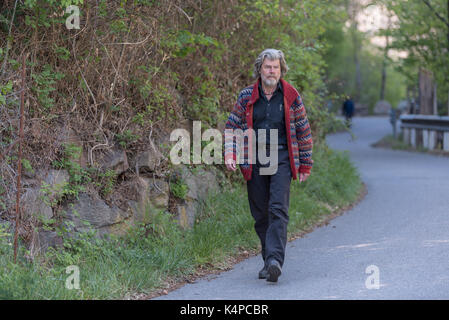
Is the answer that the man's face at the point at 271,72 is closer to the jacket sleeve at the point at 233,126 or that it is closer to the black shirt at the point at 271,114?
the black shirt at the point at 271,114

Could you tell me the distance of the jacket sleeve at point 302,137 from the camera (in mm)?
6480

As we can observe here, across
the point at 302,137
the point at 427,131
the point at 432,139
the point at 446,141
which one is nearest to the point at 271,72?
the point at 302,137

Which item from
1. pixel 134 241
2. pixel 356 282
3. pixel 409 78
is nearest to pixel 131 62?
pixel 134 241

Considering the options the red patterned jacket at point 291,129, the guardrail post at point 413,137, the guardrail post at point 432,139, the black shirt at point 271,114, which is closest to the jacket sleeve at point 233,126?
the red patterned jacket at point 291,129

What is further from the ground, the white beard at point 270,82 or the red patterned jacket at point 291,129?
the white beard at point 270,82

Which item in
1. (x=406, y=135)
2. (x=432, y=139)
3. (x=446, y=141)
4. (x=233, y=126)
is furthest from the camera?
(x=406, y=135)

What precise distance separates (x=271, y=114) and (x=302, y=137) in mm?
368

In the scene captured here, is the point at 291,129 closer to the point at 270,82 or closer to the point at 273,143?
the point at 273,143

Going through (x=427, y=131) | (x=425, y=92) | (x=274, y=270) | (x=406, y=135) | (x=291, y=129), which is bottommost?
(x=274, y=270)

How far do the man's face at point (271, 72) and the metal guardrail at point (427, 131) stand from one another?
48.9 feet

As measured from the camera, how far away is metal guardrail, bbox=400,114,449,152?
66.7 feet

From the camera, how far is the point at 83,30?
24.4 feet

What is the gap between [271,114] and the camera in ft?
21.1
